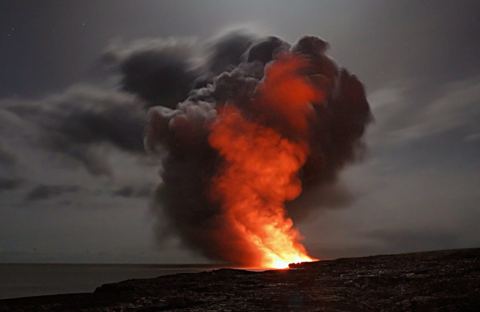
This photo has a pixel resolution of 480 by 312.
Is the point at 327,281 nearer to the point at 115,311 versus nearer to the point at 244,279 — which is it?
the point at 244,279

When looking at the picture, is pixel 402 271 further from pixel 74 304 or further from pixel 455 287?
pixel 74 304

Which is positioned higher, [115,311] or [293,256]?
[293,256]

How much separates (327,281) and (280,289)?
710cm

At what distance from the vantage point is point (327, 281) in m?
56.4

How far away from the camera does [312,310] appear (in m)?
37.1

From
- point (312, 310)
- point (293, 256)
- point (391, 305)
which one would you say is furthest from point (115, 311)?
point (293, 256)

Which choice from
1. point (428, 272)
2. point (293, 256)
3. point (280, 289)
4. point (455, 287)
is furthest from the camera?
point (293, 256)

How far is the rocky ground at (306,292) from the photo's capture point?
39812 millimetres

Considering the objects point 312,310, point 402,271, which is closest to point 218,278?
point 402,271

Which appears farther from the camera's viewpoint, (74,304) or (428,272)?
(428,272)

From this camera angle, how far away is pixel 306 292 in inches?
1892

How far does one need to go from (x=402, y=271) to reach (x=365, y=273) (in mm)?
4433

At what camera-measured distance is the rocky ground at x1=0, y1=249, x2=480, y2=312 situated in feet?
131

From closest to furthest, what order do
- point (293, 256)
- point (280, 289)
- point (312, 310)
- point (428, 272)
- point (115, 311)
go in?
point (312, 310)
point (115, 311)
point (280, 289)
point (428, 272)
point (293, 256)
